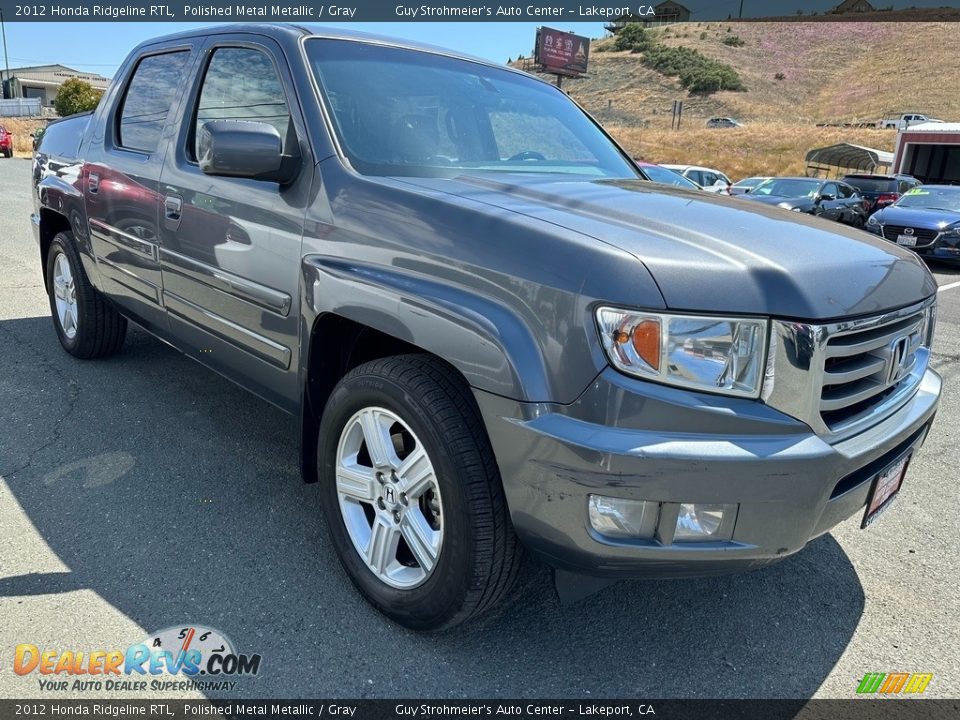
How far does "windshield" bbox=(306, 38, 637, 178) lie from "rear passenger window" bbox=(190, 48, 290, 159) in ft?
0.71

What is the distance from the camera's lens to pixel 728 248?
1.89 meters

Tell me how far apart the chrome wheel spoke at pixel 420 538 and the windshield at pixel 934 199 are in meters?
13.1

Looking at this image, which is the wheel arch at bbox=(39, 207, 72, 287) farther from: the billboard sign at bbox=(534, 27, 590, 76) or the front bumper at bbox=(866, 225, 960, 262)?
the billboard sign at bbox=(534, 27, 590, 76)

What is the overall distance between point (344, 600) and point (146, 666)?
627 mm

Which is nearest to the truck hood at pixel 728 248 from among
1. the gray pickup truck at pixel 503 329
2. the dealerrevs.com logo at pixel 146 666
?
the gray pickup truck at pixel 503 329

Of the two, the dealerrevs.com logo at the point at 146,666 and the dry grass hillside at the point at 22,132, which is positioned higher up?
the dealerrevs.com logo at the point at 146,666

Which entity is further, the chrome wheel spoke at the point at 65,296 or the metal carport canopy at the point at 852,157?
the metal carport canopy at the point at 852,157

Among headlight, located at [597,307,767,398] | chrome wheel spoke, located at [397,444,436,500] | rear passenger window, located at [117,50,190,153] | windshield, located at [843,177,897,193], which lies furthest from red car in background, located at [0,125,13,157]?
headlight, located at [597,307,767,398]

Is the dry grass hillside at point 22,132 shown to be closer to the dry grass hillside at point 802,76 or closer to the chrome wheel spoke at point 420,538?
the chrome wheel spoke at point 420,538

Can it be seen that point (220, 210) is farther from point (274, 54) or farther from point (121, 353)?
point (121, 353)

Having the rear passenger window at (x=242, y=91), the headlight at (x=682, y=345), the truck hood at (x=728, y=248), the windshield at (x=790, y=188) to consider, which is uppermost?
the rear passenger window at (x=242, y=91)

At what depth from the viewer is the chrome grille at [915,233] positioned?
36.8ft

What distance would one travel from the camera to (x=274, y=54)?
2.79 metres

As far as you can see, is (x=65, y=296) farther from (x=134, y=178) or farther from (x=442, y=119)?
(x=442, y=119)
